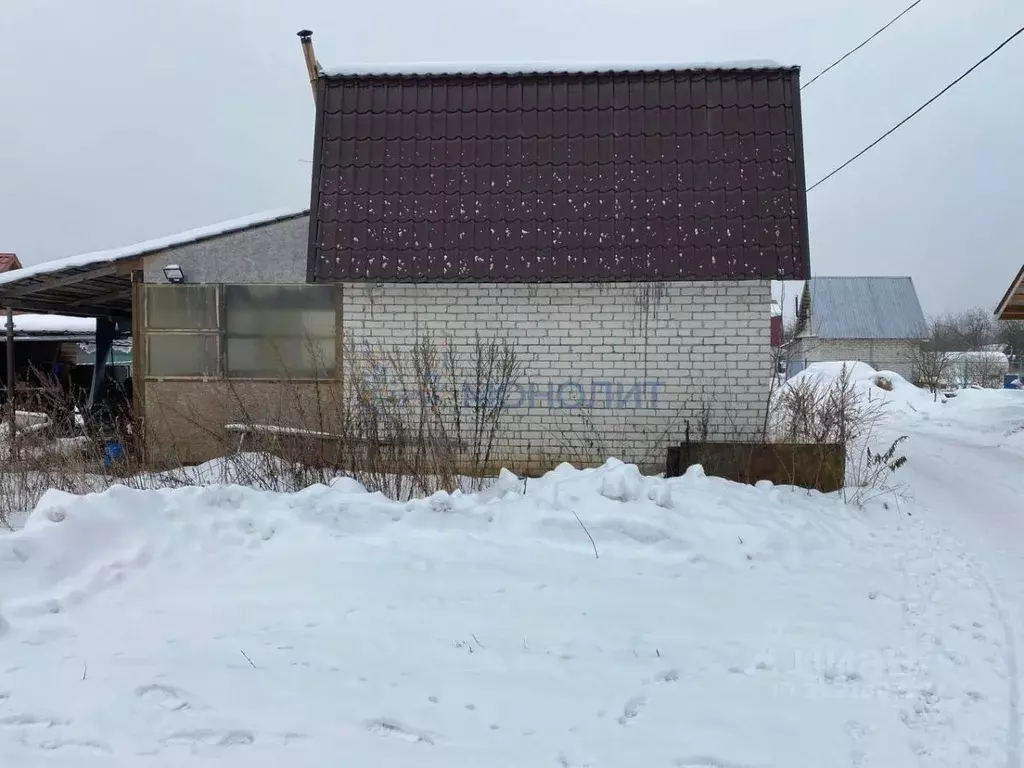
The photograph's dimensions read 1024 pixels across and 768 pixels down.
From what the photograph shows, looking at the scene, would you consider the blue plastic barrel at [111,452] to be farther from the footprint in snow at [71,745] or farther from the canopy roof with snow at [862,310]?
the canopy roof with snow at [862,310]

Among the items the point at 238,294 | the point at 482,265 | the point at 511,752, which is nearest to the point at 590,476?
the point at 482,265

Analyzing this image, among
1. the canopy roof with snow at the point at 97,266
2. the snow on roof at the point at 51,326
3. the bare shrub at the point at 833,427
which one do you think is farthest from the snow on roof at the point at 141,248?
the snow on roof at the point at 51,326

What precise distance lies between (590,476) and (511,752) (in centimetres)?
355

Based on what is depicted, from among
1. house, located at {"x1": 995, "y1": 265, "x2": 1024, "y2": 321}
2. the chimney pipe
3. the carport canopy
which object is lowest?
the carport canopy

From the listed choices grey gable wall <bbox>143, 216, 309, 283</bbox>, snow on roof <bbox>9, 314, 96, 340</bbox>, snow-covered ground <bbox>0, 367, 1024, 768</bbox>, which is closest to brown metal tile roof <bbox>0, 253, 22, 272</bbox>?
snow on roof <bbox>9, 314, 96, 340</bbox>

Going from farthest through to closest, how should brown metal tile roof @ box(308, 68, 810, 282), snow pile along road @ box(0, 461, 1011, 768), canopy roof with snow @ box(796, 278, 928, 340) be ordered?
canopy roof with snow @ box(796, 278, 928, 340) < brown metal tile roof @ box(308, 68, 810, 282) < snow pile along road @ box(0, 461, 1011, 768)

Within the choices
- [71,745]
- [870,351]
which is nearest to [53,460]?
[71,745]

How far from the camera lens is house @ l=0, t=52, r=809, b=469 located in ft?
26.5

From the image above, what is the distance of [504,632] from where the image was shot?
3.77 m

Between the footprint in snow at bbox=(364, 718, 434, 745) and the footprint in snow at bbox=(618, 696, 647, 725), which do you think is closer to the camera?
the footprint in snow at bbox=(364, 718, 434, 745)

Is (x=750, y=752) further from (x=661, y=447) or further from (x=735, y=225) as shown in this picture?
(x=735, y=225)

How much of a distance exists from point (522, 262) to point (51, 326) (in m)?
17.0

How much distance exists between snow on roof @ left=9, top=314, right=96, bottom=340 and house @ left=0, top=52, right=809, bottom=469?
38.5 feet

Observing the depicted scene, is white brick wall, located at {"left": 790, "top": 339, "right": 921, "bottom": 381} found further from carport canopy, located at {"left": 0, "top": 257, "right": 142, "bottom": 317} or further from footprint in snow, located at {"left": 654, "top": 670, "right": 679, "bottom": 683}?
footprint in snow, located at {"left": 654, "top": 670, "right": 679, "bottom": 683}
